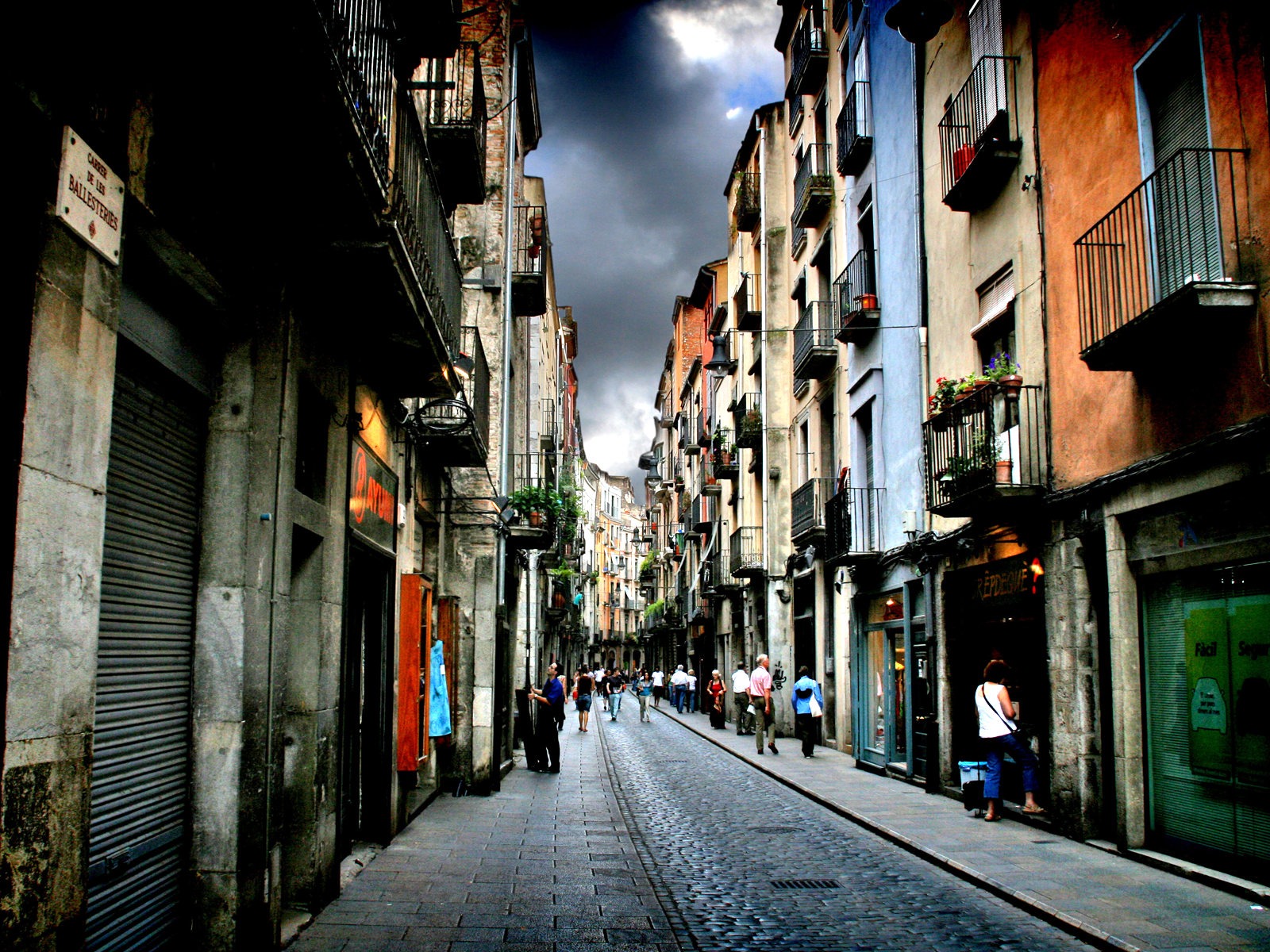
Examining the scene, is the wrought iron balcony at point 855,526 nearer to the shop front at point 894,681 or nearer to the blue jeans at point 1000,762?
the shop front at point 894,681

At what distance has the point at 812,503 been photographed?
23172 mm

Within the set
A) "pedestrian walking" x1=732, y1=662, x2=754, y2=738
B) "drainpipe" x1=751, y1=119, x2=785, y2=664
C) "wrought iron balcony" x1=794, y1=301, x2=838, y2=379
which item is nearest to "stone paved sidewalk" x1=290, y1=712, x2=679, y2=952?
"wrought iron balcony" x1=794, y1=301, x2=838, y2=379

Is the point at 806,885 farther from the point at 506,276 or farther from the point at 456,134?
the point at 506,276

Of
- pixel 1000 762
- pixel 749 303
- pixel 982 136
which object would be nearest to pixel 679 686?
pixel 749 303

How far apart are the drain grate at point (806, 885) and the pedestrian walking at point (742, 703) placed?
16791mm

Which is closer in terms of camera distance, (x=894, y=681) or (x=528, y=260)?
(x=894, y=681)

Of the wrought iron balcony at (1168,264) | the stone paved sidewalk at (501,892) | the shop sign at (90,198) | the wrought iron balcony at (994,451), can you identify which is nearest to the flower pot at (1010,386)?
the wrought iron balcony at (994,451)

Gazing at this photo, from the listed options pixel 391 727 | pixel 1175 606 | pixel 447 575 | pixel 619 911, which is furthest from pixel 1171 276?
pixel 447 575

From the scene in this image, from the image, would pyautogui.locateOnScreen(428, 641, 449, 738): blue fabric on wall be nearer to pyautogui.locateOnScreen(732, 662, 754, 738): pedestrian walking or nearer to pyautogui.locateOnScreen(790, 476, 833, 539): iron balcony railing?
pyautogui.locateOnScreen(790, 476, 833, 539): iron balcony railing

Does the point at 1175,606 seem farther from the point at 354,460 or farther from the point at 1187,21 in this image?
the point at 354,460

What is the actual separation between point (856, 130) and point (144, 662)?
1790 centimetres

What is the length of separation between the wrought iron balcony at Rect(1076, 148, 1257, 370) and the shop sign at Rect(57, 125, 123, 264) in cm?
741

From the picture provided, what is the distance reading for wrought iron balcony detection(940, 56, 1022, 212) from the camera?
12.8 m

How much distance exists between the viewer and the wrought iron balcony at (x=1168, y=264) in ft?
27.3
